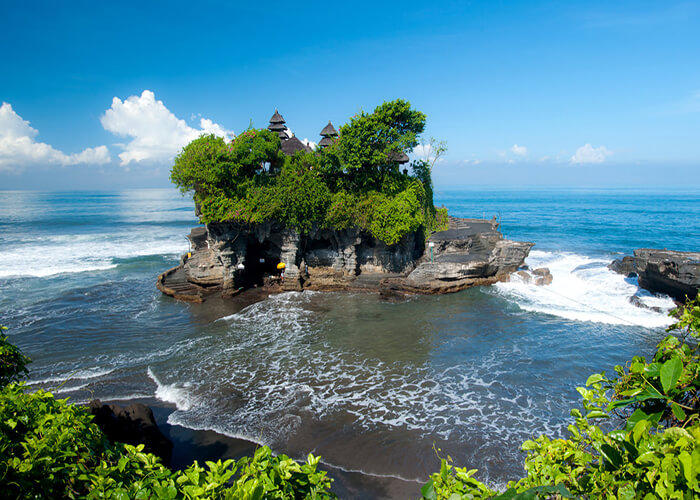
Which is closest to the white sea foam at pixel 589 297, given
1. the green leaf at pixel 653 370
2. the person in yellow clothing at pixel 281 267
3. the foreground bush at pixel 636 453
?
the person in yellow clothing at pixel 281 267

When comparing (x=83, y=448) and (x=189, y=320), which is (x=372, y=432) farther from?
(x=189, y=320)

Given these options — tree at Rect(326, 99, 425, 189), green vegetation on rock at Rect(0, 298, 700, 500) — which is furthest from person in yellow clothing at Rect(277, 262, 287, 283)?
green vegetation on rock at Rect(0, 298, 700, 500)

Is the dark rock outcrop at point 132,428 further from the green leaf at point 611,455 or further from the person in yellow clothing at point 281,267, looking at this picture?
the person in yellow clothing at point 281,267

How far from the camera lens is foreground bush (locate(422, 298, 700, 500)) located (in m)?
2.19

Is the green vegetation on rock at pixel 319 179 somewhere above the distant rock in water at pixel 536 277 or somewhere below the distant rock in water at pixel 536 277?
above

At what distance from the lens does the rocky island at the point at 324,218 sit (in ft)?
72.6

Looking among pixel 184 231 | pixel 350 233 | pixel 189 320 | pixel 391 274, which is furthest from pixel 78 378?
pixel 184 231

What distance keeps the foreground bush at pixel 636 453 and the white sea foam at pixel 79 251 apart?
35.4 m

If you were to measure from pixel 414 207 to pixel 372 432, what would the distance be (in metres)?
16.0

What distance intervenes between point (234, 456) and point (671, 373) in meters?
10.1

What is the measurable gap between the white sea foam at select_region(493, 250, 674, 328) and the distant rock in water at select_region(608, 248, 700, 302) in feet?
1.98

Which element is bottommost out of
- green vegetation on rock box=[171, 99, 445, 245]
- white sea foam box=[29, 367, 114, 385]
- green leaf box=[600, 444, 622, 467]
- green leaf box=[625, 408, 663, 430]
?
white sea foam box=[29, 367, 114, 385]

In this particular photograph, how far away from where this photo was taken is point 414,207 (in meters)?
24.0

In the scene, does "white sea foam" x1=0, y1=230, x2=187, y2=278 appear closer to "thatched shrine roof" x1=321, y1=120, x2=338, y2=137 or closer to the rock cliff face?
the rock cliff face
